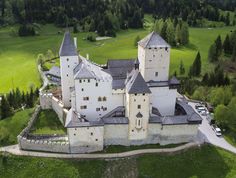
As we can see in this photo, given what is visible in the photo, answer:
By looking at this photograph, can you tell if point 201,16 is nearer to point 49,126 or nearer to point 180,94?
point 180,94

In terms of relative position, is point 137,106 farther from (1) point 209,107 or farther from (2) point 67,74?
(1) point 209,107

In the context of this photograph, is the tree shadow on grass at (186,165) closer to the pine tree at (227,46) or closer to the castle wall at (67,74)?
the castle wall at (67,74)

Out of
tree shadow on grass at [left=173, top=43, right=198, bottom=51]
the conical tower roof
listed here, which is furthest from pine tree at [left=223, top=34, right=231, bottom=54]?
the conical tower roof

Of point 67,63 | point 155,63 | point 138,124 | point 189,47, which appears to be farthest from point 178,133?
point 189,47

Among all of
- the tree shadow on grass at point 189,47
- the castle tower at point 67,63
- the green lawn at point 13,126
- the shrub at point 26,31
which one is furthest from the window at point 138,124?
the shrub at point 26,31

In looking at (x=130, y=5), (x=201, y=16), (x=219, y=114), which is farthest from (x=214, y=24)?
(x=219, y=114)

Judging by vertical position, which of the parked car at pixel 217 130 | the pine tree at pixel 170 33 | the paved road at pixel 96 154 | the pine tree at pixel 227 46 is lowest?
the paved road at pixel 96 154

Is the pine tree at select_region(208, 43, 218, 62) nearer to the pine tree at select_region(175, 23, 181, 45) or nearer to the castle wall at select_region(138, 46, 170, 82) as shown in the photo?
the pine tree at select_region(175, 23, 181, 45)
